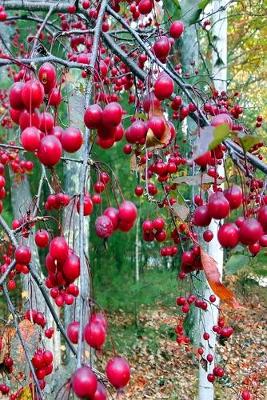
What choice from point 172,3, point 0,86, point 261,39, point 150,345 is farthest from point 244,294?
point 172,3

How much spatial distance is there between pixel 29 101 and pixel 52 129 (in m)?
0.08

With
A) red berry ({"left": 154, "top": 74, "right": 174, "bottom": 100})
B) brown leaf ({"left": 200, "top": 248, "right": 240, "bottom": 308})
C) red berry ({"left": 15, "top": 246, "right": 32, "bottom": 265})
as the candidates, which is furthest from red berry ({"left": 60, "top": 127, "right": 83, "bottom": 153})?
red berry ({"left": 15, "top": 246, "right": 32, "bottom": 265})

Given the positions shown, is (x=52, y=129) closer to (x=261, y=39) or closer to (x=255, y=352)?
(x=261, y=39)

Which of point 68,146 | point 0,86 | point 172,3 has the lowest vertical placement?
point 68,146

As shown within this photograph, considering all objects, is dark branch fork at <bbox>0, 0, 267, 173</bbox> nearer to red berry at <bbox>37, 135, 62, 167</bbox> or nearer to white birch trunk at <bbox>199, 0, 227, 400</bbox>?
red berry at <bbox>37, 135, 62, 167</bbox>

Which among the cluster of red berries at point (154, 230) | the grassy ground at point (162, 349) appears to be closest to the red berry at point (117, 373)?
the cluster of red berries at point (154, 230)

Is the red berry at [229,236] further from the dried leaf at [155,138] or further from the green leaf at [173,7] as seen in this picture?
the green leaf at [173,7]

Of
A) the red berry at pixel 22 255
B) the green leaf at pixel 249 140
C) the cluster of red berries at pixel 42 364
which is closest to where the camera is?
the green leaf at pixel 249 140

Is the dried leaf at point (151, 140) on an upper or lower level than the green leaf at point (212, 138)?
upper

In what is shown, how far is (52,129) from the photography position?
88 cm

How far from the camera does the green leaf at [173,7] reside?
5.41ft

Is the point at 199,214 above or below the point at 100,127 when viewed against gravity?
below

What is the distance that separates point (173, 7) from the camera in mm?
1734

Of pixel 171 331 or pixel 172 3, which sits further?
pixel 171 331
